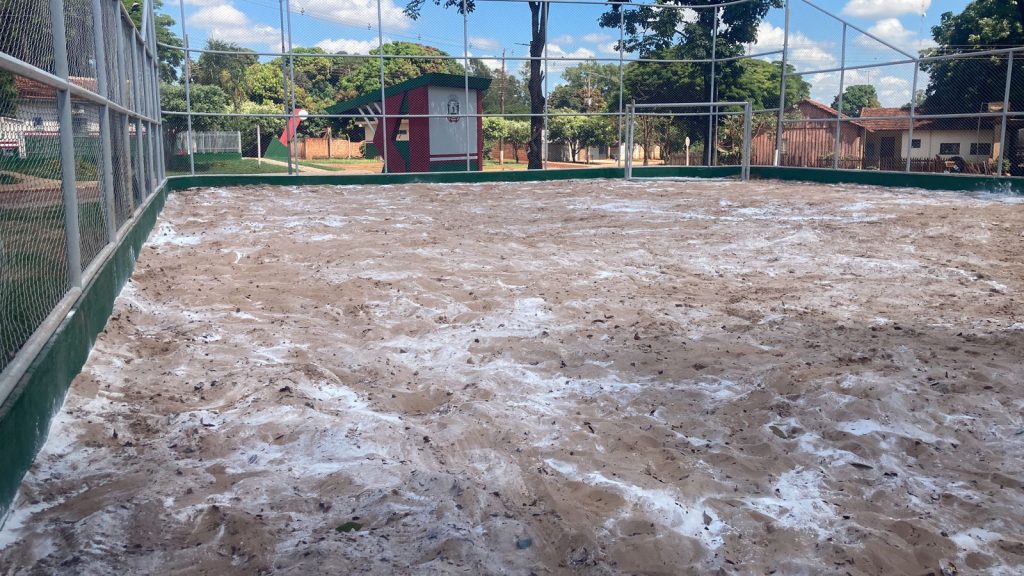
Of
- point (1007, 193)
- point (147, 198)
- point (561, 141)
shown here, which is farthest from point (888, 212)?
point (561, 141)

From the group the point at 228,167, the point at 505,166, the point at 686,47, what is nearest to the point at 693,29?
the point at 686,47

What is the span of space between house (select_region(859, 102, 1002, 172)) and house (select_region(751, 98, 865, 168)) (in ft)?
0.88

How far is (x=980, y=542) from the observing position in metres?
2.83

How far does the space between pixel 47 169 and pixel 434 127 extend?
16874 mm

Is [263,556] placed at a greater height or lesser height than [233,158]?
lesser

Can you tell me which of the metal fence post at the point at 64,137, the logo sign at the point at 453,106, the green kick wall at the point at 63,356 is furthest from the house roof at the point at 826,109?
the metal fence post at the point at 64,137

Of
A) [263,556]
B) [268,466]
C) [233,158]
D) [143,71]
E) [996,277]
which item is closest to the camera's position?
[263,556]

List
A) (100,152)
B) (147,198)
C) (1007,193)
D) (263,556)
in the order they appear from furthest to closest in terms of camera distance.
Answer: (1007,193), (147,198), (100,152), (263,556)

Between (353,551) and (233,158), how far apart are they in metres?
18.6

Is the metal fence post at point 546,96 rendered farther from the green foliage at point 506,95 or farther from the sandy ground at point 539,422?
the sandy ground at point 539,422

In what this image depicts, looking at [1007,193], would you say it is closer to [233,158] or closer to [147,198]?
[147,198]

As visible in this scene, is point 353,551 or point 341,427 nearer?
point 353,551

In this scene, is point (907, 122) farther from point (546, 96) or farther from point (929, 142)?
point (546, 96)

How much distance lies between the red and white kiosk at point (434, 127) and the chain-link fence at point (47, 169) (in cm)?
1394
